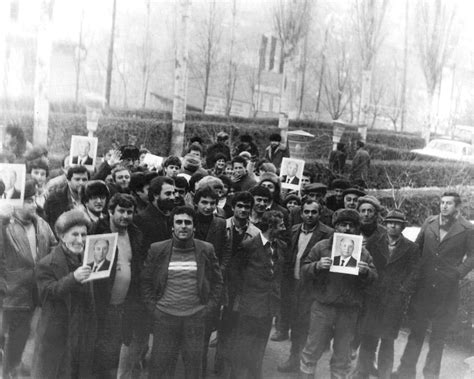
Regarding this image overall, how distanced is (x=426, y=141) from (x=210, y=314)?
3.28 m

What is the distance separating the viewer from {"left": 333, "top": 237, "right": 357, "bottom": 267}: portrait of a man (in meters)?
3.52

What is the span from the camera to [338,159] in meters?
6.84

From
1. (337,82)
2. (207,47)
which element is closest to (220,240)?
(337,82)

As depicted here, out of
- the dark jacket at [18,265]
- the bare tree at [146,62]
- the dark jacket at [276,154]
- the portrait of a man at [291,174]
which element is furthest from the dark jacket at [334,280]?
the bare tree at [146,62]

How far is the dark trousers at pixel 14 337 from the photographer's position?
11.3 ft

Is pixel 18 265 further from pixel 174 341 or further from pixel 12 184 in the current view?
pixel 174 341

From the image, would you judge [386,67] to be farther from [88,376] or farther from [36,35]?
[88,376]

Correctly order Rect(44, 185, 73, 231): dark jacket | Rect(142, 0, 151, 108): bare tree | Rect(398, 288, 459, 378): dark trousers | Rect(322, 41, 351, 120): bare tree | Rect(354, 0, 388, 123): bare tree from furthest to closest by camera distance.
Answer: Rect(142, 0, 151, 108): bare tree < Rect(322, 41, 351, 120): bare tree < Rect(354, 0, 388, 123): bare tree < Rect(398, 288, 459, 378): dark trousers < Rect(44, 185, 73, 231): dark jacket

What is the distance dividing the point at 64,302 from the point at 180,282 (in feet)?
2.17

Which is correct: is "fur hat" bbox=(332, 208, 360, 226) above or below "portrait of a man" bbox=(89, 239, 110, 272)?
above

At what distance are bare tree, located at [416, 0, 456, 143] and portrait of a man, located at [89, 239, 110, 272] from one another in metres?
3.58

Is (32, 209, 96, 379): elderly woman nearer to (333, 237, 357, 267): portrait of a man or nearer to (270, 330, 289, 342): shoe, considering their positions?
(333, 237, 357, 267): portrait of a man

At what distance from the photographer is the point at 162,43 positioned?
7.38 meters

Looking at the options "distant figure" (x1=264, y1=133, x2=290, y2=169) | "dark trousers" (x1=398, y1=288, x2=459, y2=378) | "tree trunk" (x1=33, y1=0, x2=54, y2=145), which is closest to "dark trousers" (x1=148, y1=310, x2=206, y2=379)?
"dark trousers" (x1=398, y1=288, x2=459, y2=378)
